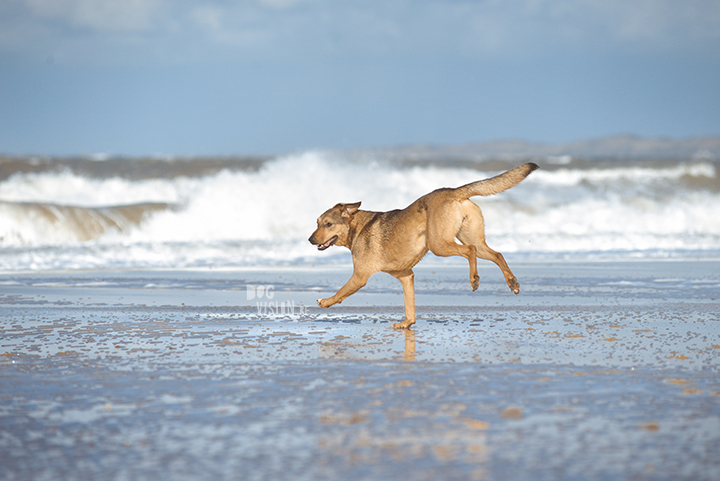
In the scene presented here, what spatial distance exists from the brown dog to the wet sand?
17.9 inches

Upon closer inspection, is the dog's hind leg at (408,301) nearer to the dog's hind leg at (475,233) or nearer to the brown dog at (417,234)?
the brown dog at (417,234)

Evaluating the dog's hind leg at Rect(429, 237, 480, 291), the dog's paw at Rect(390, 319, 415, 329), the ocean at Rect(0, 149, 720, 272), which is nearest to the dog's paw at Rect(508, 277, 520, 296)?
the dog's hind leg at Rect(429, 237, 480, 291)

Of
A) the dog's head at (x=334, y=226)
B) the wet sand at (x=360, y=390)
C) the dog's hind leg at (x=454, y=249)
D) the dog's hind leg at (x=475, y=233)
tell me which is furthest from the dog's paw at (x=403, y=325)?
the dog's head at (x=334, y=226)

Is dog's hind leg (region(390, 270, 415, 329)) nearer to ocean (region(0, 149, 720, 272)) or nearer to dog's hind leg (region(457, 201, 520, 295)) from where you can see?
dog's hind leg (region(457, 201, 520, 295))

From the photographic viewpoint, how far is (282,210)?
23.7m

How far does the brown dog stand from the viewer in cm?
712

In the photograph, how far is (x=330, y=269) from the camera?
43.4 ft

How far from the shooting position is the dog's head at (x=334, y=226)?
Result: 298 inches

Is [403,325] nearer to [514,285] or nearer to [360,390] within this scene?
[514,285]

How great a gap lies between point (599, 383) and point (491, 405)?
0.83 metres

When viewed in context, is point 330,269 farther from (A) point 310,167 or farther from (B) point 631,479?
(A) point 310,167

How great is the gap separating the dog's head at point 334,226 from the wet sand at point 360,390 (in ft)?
2.33

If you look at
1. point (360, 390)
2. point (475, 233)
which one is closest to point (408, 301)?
point (475, 233)

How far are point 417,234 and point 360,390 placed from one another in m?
2.87
